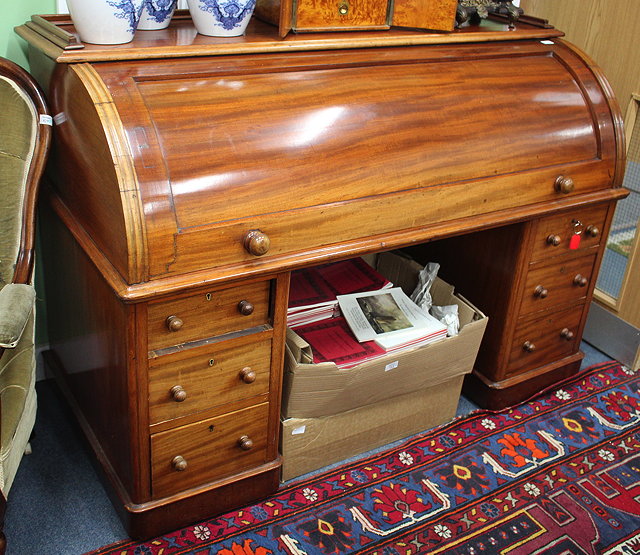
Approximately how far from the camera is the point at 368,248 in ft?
6.02

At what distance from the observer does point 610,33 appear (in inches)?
103

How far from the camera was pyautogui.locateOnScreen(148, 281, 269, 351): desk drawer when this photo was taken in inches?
65.2

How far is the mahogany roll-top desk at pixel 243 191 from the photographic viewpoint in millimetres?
1592

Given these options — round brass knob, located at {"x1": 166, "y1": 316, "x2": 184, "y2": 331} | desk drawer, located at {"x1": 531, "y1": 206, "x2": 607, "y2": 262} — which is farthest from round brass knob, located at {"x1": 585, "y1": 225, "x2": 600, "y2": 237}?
round brass knob, located at {"x1": 166, "y1": 316, "x2": 184, "y2": 331}

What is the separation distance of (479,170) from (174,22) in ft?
2.95

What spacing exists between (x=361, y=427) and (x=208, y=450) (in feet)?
1.68

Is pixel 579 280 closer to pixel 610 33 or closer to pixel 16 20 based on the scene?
pixel 610 33

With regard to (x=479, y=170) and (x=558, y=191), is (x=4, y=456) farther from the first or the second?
(x=558, y=191)

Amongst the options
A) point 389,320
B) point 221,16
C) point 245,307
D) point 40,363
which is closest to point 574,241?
point 389,320

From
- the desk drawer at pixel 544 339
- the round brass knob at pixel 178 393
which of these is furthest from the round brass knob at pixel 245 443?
the desk drawer at pixel 544 339

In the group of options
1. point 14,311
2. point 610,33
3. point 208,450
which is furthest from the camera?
point 610,33

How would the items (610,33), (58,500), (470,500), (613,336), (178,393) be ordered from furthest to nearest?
(613,336), (610,33), (470,500), (58,500), (178,393)

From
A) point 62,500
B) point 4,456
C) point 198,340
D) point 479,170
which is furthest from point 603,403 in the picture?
point 4,456

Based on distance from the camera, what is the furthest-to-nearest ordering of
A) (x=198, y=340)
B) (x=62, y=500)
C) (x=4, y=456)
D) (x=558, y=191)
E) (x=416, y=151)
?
1. (x=558, y=191)
2. (x=62, y=500)
3. (x=416, y=151)
4. (x=198, y=340)
5. (x=4, y=456)
